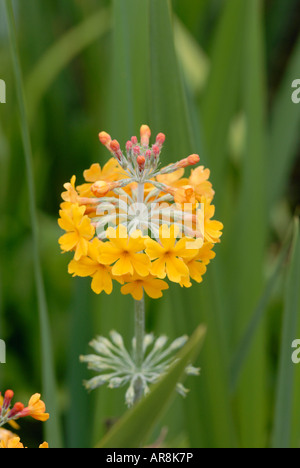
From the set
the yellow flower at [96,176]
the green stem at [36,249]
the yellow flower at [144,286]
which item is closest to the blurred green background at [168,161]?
the green stem at [36,249]

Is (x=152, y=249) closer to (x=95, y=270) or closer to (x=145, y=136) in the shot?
(x=95, y=270)

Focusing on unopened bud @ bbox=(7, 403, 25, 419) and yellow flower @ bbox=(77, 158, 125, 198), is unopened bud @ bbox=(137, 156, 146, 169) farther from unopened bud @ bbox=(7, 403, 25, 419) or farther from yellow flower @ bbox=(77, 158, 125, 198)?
unopened bud @ bbox=(7, 403, 25, 419)

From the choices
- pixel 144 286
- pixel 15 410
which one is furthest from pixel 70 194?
pixel 15 410

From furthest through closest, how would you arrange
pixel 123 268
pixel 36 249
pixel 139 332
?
pixel 36 249
pixel 139 332
pixel 123 268

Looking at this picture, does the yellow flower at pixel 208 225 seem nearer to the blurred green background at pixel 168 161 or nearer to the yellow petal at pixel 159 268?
the yellow petal at pixel 159 268

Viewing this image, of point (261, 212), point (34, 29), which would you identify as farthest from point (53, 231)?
point (34, 29)
